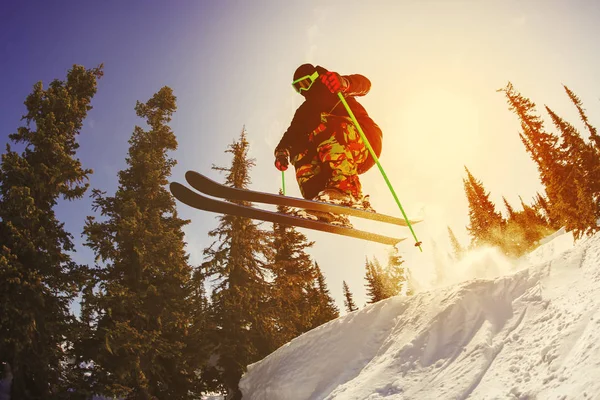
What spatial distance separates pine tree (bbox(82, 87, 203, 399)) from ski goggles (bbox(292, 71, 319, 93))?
27.5 ft

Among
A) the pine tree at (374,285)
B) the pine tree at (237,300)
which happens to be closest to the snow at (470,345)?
the pine tree at (237,300)

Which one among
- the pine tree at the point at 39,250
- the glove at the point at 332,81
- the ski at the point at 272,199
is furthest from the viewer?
the pine tree at the point at 39,250

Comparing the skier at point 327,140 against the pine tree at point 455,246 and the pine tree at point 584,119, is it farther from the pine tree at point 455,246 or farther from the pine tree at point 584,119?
the pine tree at point 455,246

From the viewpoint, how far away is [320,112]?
5.17 meters

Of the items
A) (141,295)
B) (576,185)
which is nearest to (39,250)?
(141,295)

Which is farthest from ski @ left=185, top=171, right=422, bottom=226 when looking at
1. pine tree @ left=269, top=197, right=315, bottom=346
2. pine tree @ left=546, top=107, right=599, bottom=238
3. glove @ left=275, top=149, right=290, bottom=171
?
pine tree @ left=546, top=107, right=599, bottom=238

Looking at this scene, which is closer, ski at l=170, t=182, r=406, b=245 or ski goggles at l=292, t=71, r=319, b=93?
ski goggles at l=292, t=71, r=319, b=93

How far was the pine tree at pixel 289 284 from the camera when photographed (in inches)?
590

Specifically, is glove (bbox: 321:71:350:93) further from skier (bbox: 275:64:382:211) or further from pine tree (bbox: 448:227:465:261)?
pine tree (bbox: 448:227:465:261)

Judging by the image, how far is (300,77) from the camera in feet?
16.5

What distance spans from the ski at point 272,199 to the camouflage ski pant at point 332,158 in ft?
1.16

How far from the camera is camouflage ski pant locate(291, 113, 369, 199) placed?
5094mm

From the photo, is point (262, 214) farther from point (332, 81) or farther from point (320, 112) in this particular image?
point (332, 81)

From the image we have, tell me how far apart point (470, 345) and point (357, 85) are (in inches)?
222
